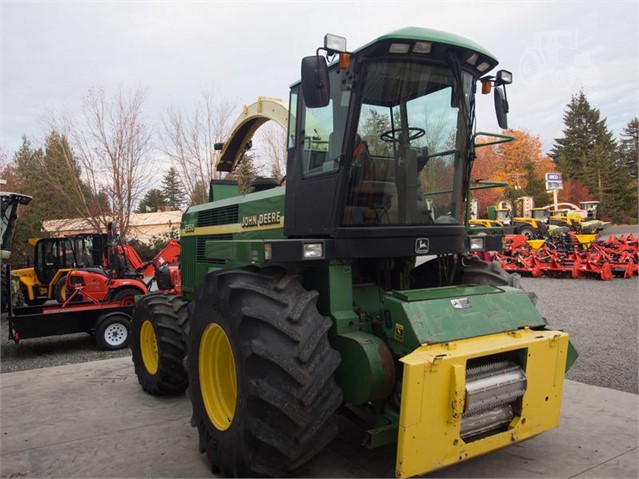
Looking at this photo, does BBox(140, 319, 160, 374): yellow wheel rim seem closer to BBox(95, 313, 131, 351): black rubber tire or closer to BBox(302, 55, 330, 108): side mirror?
BBox(95, 313, 131, 351): black rubber tire

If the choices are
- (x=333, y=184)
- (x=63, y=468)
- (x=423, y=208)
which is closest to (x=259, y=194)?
(x=333, y=184)

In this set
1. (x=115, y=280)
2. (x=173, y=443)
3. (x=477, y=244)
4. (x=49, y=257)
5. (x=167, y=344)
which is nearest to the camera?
(x=173, y=443)

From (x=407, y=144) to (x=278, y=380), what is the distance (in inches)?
75.9

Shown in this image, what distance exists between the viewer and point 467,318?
3.26 meters

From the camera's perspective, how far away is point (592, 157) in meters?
49.2

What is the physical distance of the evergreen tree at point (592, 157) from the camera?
46.6 metres

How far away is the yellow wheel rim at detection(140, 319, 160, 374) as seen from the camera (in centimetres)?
559

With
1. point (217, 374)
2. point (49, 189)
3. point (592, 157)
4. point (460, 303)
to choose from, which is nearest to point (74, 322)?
point (217, 374)

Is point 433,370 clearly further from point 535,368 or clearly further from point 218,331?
point 218,331

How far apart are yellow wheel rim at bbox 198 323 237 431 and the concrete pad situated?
0.45 meters

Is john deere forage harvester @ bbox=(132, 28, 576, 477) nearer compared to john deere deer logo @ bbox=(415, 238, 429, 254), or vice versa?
john deere forage harvester @ bbox=(132, 28, 576, 477)

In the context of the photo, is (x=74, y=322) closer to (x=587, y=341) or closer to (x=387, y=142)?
(x=387, y=142)

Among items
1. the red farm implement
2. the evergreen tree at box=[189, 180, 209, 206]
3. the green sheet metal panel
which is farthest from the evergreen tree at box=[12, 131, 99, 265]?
the green sheet metal panel

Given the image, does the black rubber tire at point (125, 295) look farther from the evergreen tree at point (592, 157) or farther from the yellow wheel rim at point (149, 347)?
the evergreen tree at point (592, 157)
